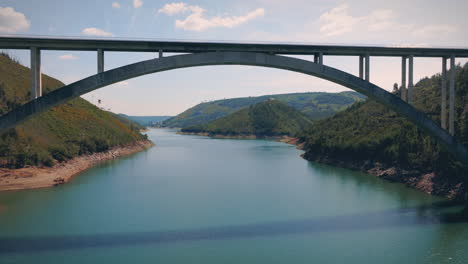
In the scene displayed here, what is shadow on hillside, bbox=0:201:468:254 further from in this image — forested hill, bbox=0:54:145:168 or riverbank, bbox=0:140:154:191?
forested hill, bbox=0:54:145:168

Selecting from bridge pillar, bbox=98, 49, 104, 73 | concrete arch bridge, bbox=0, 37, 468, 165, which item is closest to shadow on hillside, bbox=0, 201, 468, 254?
concrete arch bridge, bbox=0, 37, 468, 165

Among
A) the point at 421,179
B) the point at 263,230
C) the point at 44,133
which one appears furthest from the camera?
the point at 44,133

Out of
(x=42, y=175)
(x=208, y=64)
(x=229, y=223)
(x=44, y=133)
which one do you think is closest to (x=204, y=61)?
(x=208, y=64)

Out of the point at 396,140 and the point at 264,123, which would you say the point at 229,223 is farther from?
the point at 264,123

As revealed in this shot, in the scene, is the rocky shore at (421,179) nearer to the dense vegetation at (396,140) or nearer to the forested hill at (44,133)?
the dense vegetation at (396,140)

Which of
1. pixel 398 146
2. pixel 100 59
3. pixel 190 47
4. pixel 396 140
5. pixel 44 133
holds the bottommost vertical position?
pixel 398 146

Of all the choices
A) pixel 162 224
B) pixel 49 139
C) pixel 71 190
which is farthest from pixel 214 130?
pixel 162 224

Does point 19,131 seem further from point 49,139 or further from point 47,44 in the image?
point 47,44
